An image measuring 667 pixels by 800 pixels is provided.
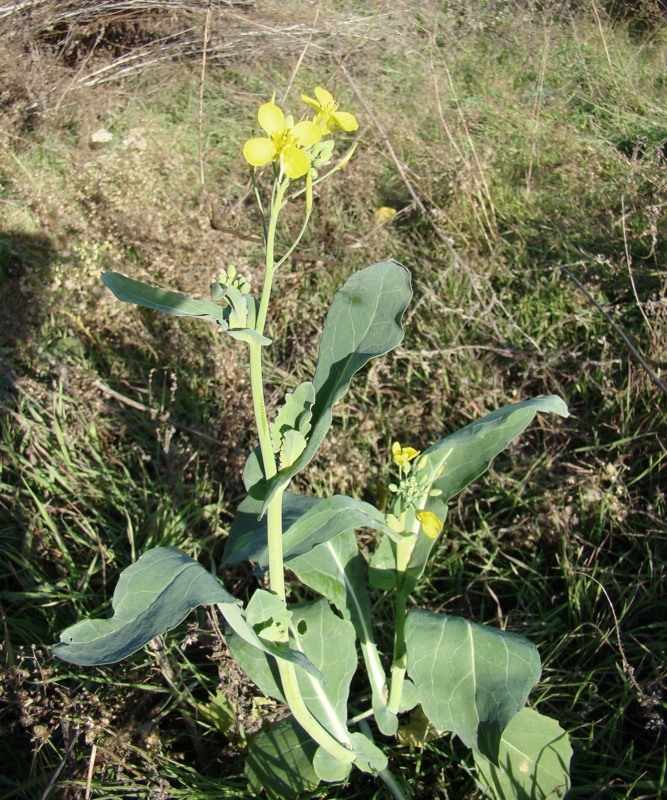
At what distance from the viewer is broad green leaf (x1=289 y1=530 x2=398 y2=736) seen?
1831mm

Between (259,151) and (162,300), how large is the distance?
34cm

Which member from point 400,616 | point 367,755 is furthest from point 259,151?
point 367,755

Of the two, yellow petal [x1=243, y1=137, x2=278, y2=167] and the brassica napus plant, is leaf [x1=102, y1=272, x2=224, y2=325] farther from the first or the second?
yellow petal [x1=243, y1=137, x2=278, y2=167]

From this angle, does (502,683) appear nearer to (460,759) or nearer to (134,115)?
(460,759)

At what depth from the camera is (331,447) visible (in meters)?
2.44

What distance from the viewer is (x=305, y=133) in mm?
1340

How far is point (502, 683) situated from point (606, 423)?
146cm

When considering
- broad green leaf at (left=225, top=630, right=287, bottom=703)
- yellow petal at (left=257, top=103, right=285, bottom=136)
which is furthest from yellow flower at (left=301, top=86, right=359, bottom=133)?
broad green leaf at (left=225, top=630, right=287, bottom=703)

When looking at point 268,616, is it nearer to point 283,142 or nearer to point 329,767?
point 329,767

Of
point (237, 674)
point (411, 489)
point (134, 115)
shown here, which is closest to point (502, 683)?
point (411, 489)

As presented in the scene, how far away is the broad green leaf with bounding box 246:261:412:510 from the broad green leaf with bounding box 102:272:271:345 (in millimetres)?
255

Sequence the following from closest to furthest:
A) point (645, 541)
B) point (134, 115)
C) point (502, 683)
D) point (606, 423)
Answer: point (502, 683) → point (645, 541) → point (606, 423) → point (134, 115)

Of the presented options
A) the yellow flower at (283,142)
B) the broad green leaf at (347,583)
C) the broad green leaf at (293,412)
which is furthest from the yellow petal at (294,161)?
the broad green leaf at (347,583)

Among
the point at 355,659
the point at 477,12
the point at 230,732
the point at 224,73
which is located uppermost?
the point at 477,12
